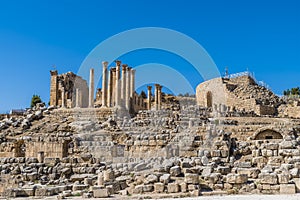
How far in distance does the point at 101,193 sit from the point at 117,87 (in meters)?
22.7

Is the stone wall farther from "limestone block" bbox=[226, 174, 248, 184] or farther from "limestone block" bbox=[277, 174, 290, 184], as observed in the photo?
"limestone block" bbox=[277, 174, 290, 184]

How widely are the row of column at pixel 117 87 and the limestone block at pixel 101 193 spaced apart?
859 inches

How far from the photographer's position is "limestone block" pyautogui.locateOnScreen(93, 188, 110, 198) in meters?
10.9

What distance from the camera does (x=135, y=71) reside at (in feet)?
123

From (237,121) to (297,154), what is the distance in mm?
12753

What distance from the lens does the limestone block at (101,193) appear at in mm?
10930

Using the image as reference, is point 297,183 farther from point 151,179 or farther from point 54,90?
point 54,90

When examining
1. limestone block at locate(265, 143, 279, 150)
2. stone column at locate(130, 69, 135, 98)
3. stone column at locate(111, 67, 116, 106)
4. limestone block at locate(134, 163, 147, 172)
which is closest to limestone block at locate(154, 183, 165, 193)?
limestone block at locate(134, 163, 147, 172)

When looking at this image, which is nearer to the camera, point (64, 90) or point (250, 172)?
point (250, 172)

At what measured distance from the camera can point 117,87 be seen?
33344 millimetres

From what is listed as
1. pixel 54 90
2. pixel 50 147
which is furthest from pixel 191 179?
pixel 54 90

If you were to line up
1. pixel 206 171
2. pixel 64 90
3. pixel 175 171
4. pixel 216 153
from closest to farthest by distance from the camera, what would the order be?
pixel 206 171, pixel 175 171, pixel 216 153, pixel 64 90

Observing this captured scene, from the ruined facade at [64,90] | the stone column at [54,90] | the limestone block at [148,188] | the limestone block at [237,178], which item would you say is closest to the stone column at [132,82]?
the ruined facade at [64,90]

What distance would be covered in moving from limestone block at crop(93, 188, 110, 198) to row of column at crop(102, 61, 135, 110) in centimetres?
2181
